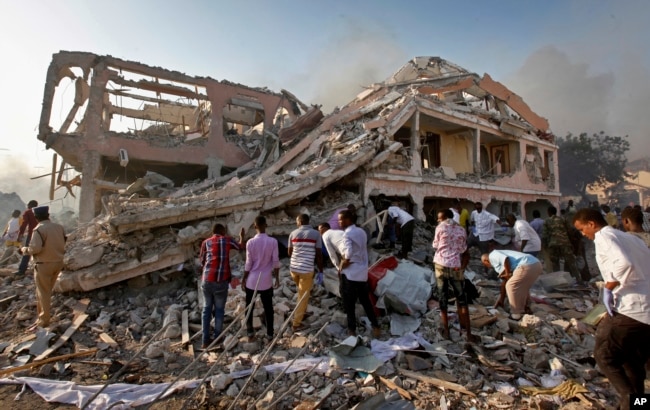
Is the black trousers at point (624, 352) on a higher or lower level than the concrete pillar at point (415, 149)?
lower

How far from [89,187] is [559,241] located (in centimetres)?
1296

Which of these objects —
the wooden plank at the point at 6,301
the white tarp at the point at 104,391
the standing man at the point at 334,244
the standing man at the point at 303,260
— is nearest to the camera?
the white tarp at the point at 104,391

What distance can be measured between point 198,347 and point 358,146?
6577mm

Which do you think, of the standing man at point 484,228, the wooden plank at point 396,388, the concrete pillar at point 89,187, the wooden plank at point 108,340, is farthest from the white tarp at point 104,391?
the concrete pillar at point 89,187

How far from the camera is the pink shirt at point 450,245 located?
4.49 metres

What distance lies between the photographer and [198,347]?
4.63 m

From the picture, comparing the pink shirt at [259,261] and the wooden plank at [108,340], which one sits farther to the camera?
the wooden plank at [108,340]

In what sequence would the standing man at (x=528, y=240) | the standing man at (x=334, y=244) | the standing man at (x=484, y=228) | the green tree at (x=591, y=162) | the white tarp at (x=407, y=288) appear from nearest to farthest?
the standing man at (x=334, y=244)
the white tarp at (x=407, y=288)
the standing man at (x=528, y=240)
the standing man at (x=484, y=228)
the green tree at (x=591, y=162)

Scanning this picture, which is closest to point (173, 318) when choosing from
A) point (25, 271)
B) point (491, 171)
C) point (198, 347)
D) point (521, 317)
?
point (198, 347)

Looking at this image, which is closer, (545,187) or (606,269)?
(606,269)

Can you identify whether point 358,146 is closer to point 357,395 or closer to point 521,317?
point 521,317

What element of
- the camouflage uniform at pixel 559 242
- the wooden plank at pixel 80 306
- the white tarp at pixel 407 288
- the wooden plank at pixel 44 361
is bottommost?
the wooden plank at pixel 44 361

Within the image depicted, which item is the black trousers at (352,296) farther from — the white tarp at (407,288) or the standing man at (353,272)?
the white tarp at (407,288)

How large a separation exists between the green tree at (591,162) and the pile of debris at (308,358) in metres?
29.4
